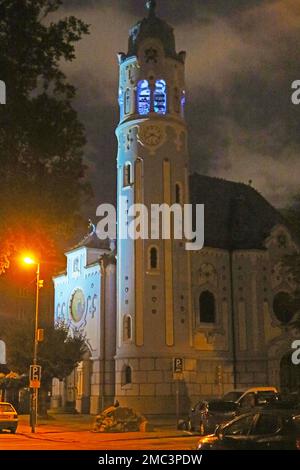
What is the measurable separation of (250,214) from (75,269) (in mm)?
14897

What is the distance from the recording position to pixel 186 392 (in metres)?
45.4

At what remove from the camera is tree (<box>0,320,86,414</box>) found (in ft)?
144

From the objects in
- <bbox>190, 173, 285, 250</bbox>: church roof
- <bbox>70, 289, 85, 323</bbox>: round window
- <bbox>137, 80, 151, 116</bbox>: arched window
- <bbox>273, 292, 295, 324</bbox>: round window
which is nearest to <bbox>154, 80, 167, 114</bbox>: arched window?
<bbox>137, 80, 151, 116</bbox>: arched window

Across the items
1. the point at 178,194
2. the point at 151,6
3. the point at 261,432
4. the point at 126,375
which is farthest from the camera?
the point at 151,6

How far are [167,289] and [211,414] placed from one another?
57.2 ft

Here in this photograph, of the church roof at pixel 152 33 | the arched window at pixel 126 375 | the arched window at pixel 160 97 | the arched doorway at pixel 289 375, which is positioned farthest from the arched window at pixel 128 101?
the arched doorway at pixel 289 375

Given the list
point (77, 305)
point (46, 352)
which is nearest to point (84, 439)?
point (46, 352)

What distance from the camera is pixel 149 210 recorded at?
46531mm

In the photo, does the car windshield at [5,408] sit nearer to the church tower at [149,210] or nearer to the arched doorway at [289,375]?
the church tower at [149,210]

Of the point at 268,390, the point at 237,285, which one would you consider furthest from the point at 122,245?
the point at 268,390

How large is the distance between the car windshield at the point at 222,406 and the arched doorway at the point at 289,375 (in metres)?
20.5

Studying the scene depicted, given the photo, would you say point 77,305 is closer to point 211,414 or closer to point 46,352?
point 46,352
